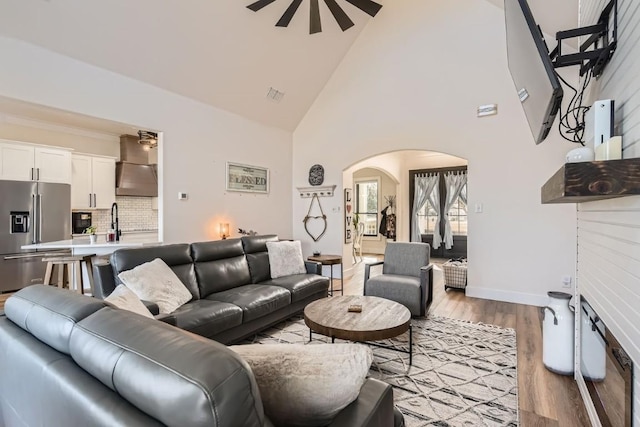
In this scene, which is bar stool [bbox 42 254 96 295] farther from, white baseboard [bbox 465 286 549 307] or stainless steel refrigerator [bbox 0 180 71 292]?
white baseboard [bbox 465 286 549 307]

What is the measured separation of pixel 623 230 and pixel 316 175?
199 inches

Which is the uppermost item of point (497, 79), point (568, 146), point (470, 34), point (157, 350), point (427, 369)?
point (470, 34)

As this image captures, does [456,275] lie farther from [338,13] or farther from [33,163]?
[33,163]

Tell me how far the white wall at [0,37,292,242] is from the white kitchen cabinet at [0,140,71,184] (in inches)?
86.4

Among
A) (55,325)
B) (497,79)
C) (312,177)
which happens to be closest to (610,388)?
(55,325)

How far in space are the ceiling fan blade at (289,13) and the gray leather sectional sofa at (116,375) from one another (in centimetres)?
367

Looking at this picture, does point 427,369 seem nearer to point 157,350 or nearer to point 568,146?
point 157,350

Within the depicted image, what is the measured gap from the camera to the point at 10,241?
4.62 m

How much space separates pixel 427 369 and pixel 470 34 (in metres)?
4.59

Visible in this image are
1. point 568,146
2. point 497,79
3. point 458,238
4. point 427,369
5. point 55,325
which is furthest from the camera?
point 458,238

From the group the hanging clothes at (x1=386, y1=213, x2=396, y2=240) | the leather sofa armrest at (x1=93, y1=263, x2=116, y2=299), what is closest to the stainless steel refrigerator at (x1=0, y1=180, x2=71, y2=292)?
the leather sofa armrest at (x1=93, y1=263, x2=116, y2=299)

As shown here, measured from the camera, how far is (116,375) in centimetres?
81

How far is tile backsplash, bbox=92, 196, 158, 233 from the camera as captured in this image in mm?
6203

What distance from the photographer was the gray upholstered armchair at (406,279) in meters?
3.59
